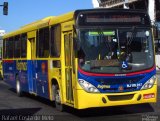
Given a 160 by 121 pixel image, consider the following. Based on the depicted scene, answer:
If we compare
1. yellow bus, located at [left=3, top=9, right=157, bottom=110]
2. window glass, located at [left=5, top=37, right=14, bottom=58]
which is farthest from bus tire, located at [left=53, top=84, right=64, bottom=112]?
window glass, located at [left=5, top=37, right=14, bottom=58]

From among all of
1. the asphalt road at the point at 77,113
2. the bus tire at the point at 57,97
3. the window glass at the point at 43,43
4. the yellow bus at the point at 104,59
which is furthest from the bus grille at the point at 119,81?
the window glass at the point at 43,43

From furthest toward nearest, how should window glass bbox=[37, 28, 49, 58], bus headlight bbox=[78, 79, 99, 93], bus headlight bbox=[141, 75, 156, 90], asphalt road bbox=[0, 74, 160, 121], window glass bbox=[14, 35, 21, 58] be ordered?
1. window glass bbox=[14, 35, 21, 58]
2. window glass bbox=[37, 28, 49, 58]
3. bus headlight bbox=[141, 75, 156, 90]
4. asphalt road bbox=[0, 74, 160, 121]
5. bus headlight bbox=[78, 79, 99, 93]

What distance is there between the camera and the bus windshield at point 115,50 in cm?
1199

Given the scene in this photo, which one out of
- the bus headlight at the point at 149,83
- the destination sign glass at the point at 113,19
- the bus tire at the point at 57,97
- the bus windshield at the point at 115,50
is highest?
the destination sign glass at the point at 113,19

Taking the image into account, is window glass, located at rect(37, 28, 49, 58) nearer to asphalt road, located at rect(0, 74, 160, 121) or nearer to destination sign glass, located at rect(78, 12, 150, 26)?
asphalt road, located at rect(0, 74, 160, 121)

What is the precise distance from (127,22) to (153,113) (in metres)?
2.65

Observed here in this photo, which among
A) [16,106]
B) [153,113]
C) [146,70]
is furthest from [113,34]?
[16,106]

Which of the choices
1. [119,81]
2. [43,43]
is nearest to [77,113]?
[119,81]

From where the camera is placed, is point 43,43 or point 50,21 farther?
point 43,43

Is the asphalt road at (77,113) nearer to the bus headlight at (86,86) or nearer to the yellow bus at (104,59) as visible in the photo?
the yellow bus at (104,59)

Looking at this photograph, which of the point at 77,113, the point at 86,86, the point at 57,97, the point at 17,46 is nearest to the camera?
the point at 86,86

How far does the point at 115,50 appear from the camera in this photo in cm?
1222

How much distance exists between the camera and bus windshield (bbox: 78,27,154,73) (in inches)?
472

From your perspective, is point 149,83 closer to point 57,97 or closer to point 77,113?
point 77,113
